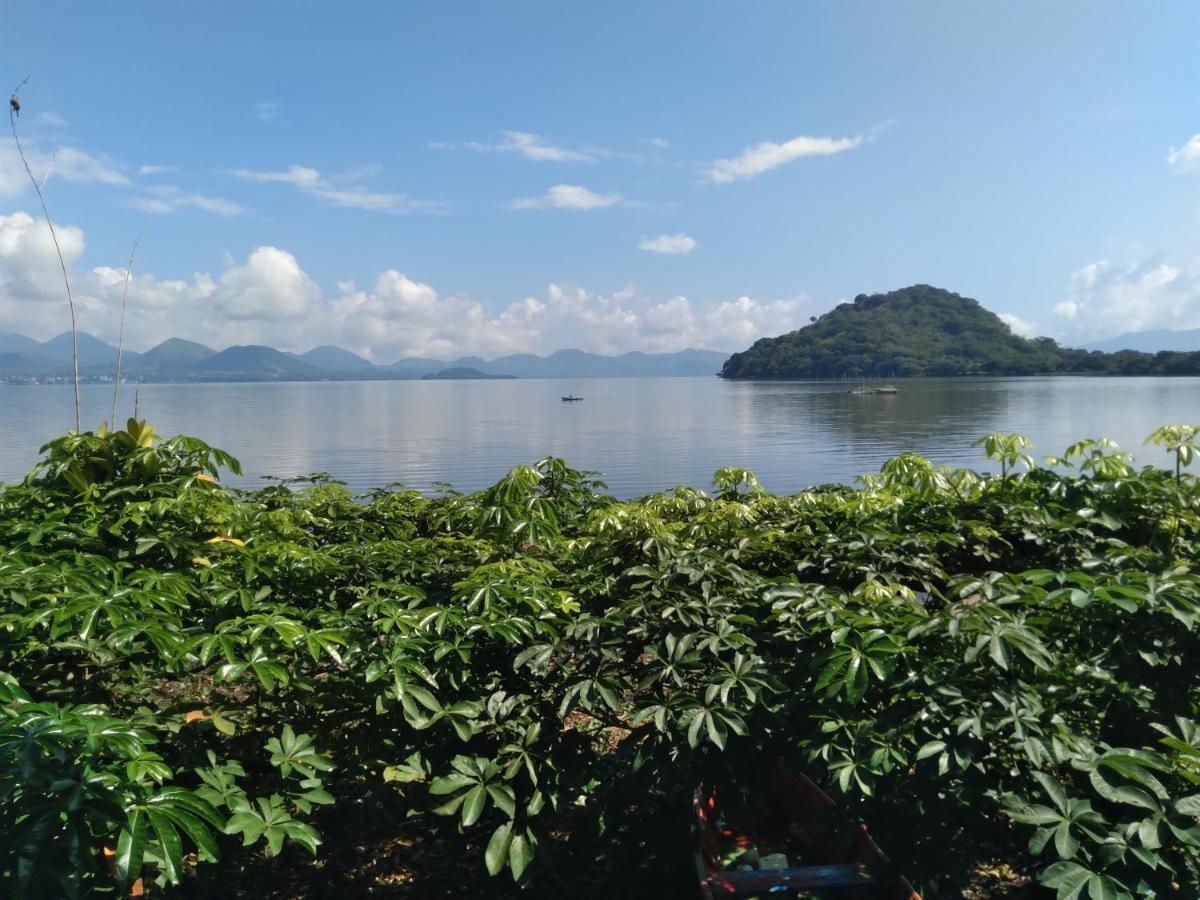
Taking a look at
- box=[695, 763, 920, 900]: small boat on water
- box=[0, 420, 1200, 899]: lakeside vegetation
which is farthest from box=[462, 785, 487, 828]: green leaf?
box=[695, 763, 920, 900]: small boat on water

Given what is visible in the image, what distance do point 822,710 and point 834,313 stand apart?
189 m

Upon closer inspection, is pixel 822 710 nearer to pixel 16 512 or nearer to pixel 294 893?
pixel 294 893

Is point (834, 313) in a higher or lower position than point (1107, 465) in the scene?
higher

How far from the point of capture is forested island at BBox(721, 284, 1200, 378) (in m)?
136

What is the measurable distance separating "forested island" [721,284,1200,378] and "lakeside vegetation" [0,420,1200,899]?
463ft

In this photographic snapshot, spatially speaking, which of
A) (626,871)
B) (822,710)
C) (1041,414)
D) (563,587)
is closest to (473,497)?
(563,587)

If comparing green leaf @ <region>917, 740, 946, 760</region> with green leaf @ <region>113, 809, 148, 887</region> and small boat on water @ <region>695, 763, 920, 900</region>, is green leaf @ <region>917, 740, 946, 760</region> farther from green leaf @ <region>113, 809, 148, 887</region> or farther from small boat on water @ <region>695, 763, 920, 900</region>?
green leaf @ <region>113, 809, 148, 887</region>

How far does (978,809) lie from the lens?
2.71 meters

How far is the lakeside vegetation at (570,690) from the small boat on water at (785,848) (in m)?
0.15

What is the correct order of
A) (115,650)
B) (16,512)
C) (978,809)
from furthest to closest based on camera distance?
(16,512), (115,650), (978,809)

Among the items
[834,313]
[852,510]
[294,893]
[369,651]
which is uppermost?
[834,313]

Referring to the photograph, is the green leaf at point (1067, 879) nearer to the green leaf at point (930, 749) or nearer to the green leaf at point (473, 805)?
the green leaf at point (930, 749)

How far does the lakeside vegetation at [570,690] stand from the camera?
2.27 m

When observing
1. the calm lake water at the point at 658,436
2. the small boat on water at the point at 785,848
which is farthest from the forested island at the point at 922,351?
the small boat on water at the point at 785,848
